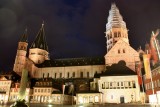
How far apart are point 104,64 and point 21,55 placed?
40.4 meters

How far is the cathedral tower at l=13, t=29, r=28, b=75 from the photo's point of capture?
8619 centimetres

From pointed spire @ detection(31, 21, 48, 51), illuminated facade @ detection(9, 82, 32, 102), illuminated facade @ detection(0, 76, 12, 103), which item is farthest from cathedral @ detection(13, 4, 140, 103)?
illuminated facade @ detection(0, 76, 12, 103)

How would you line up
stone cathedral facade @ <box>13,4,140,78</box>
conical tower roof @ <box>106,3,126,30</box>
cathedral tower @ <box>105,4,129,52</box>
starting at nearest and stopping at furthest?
stone cathedral facade @ <box>13,4,140,78</box> < cathedral tower @ <box>105,4,129,52</box> < conical tower roof @ <box>106,3,126,30</box>

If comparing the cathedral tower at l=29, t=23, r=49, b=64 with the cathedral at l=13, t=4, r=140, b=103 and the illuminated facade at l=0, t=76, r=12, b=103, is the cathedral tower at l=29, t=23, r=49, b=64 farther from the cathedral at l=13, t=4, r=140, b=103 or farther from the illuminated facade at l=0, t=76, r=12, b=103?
the illuminated facade at l=0, t=76, r=12, b=103

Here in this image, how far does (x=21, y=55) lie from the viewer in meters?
88.4

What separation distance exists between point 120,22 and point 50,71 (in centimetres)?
4090

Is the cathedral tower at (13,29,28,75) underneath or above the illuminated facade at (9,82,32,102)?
above

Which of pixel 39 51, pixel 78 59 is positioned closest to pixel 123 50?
pixel 78 59

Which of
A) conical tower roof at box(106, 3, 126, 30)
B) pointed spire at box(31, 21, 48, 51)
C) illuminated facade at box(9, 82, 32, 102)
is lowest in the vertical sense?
illuminated facade at box(9, 82, 32, 102)

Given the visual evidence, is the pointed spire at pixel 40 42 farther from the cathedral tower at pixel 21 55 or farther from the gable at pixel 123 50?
the gable at pixel 123 50

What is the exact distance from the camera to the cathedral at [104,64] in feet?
173

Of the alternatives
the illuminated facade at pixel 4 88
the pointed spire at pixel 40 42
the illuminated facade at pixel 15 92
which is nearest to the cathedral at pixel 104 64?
the pointed spire at pixel 40 42

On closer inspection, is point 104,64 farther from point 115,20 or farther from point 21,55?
point 21,55

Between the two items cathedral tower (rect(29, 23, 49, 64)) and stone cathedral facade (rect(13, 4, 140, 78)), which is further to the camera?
cathedral tower (rect(29, 23, 49, 64))
